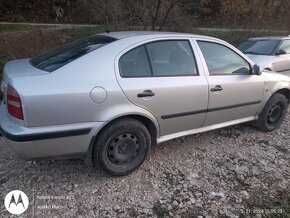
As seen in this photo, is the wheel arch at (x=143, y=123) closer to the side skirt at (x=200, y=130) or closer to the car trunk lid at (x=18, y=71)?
the side skirt at (x=200, y=130)

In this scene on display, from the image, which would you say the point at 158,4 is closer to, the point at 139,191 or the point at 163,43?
the point at 163,43

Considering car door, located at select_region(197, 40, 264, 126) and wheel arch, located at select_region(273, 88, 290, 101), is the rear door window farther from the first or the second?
wheel arch, located at select_region(273, 88, 290, 101)

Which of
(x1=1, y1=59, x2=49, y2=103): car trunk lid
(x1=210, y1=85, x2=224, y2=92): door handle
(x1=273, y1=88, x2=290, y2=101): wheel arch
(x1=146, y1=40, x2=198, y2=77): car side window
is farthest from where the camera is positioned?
(x1=273, y1=88, x2=290, y2=101): wheel arch

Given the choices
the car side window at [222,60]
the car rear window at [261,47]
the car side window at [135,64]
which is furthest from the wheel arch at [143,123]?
the car rear window at [261,47]

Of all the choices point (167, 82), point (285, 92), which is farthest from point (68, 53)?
point (285, 92)

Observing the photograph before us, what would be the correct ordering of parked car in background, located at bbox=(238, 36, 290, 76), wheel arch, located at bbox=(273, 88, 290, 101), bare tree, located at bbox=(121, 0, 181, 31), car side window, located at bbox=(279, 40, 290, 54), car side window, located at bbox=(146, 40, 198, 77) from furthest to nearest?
bare tree, located at bbox=(121, 0, 181, 31) → car side window, located at bbox=(279, 40, 290, 54) → parked car in background, located at bbox=(238, 36, 290, 76) → wheel arch, located at bbox=(273, 88, 290, 101) → car side window, located at bbox=(146, 40, 198, 77)

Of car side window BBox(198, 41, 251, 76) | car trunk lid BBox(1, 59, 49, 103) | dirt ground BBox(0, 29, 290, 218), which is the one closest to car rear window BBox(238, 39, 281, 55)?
car side window BBox(198, 41, 251, 76)

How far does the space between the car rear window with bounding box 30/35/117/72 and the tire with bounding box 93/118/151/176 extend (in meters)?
0.82

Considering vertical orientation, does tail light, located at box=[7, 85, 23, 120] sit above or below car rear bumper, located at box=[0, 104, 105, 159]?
above

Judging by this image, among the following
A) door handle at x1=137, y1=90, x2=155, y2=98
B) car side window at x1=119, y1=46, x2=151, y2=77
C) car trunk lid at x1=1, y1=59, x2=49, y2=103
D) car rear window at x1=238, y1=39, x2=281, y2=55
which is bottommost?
car rear window at x1=238, y1=39, x2=281, y2=55

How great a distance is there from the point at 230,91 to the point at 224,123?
0.48 meters

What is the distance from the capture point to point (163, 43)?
3.55m

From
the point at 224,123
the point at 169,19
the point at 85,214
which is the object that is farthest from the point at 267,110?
the point at 169,19

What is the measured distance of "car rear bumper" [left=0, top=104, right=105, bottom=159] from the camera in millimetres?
2763
